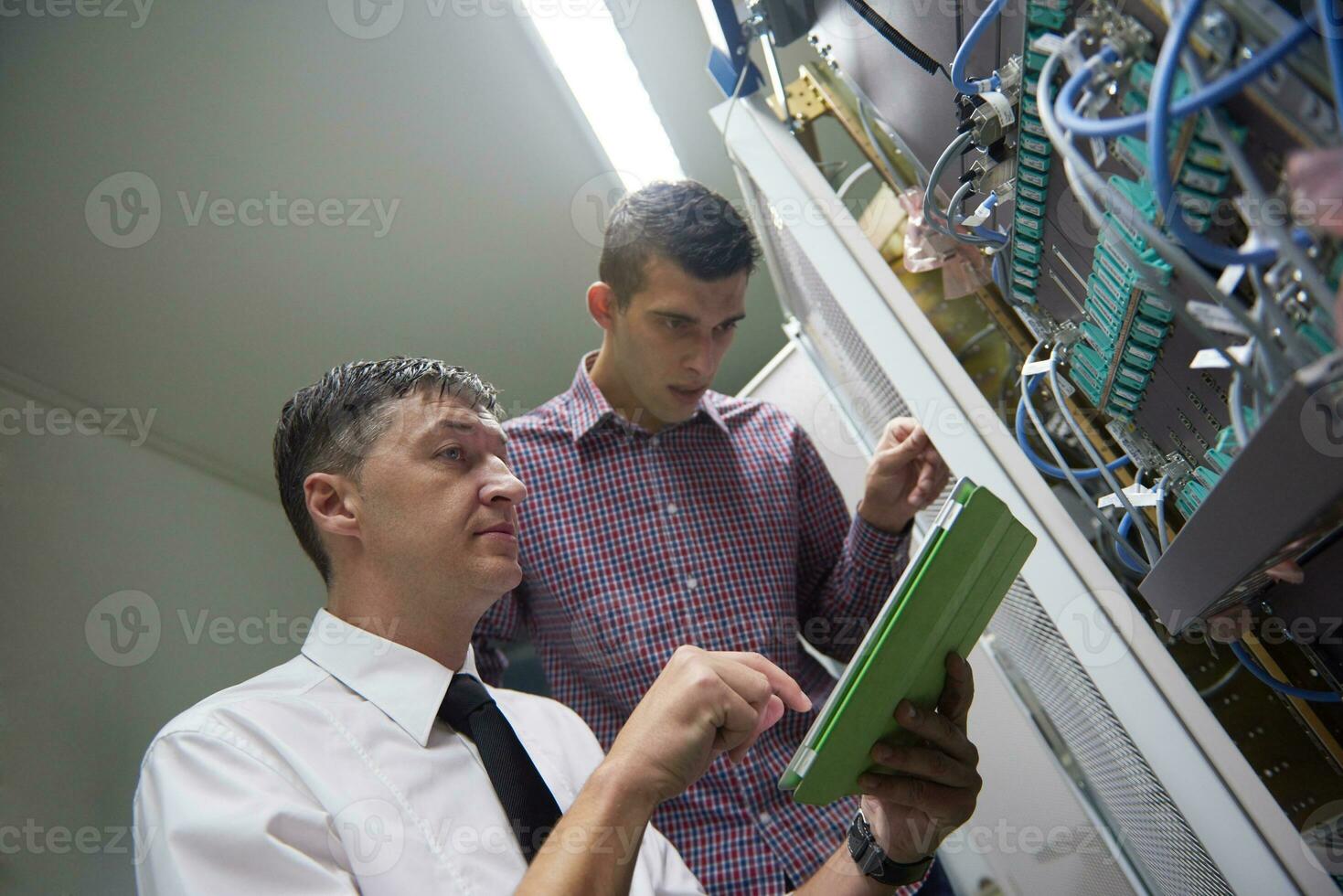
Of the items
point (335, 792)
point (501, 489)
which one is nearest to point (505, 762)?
point (335, 792)

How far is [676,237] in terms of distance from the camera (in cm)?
153

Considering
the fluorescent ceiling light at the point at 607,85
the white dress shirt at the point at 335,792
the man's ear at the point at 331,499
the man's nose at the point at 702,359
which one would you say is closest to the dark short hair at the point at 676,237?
the man's nose at the point at 702,359

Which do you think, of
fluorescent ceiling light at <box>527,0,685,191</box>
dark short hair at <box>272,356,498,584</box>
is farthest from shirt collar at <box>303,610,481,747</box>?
fluorescent ceiling light at <box>527,0,685,191</box>

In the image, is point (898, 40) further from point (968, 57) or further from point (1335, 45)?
point (1335, 45)

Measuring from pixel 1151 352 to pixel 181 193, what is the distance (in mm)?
1848

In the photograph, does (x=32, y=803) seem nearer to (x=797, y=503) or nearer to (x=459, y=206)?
(x=797, y=503)

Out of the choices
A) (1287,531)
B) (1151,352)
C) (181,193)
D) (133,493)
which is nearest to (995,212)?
(1151,352)

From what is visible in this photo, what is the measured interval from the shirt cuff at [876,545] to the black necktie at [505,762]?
2.22ft

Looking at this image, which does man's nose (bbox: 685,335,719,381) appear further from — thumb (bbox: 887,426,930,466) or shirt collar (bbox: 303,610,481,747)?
shirt collar (bbox: 303,610,481,747)

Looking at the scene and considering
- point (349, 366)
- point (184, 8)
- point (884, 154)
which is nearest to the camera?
point (349, 366)

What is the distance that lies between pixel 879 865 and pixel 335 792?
2.13ft

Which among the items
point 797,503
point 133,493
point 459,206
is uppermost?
point 459,206

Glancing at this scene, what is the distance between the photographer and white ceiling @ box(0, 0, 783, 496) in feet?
5.32

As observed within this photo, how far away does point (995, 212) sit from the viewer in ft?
3.26
